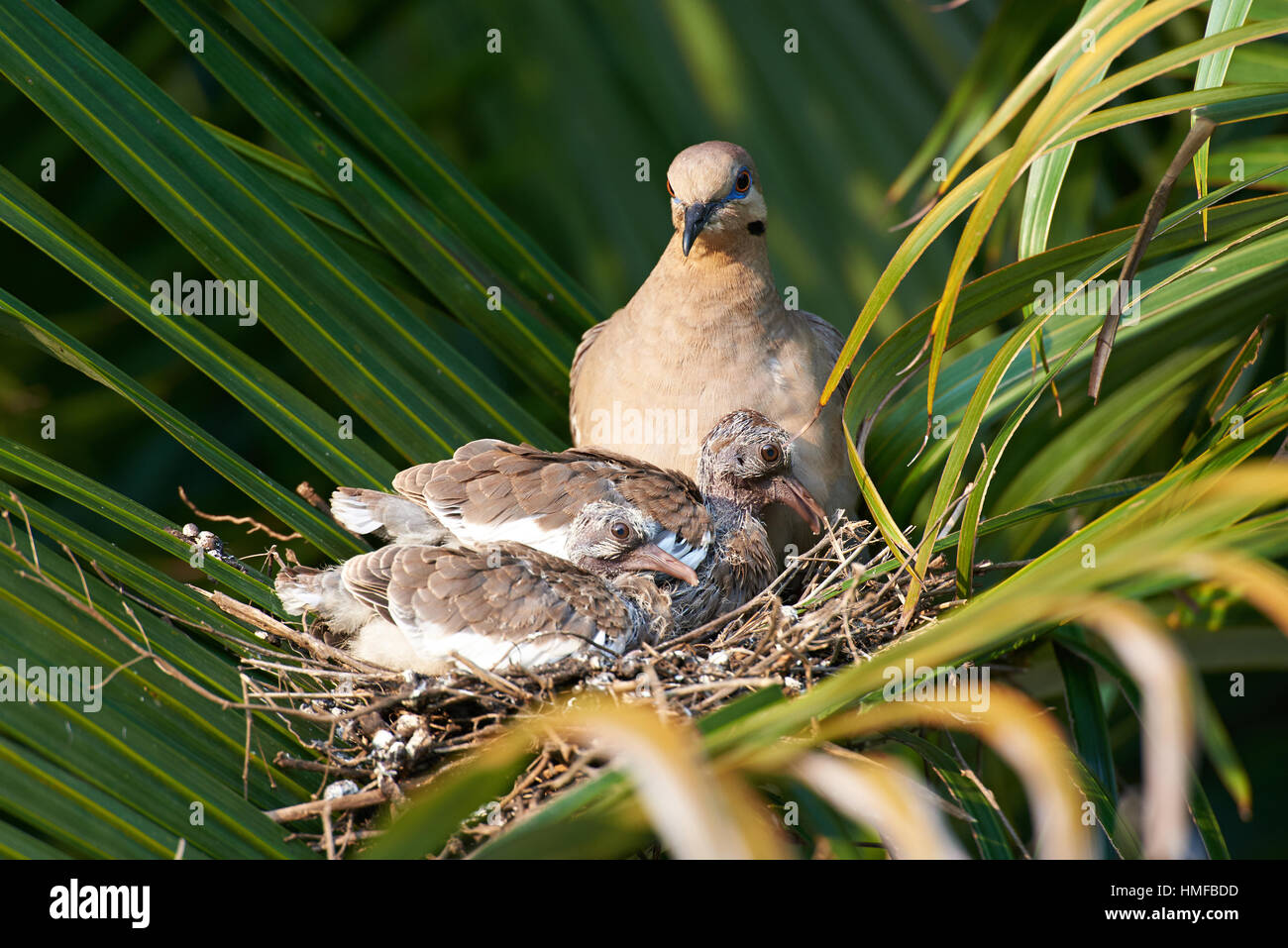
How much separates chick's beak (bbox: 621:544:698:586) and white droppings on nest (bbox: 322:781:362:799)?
99 centimetres

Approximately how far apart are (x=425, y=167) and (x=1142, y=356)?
1.90 meters

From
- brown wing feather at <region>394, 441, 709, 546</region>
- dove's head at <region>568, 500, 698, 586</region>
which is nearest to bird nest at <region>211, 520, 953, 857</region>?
dove's head at <region>568, 500, 698, 586</region>

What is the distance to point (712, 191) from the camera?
10.2 feet

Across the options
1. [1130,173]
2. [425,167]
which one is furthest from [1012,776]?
[425,167]

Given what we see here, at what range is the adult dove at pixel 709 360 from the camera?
10.7 ft

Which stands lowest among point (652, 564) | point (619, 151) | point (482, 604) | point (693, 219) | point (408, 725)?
point (408, 725)

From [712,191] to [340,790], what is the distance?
6.23ft

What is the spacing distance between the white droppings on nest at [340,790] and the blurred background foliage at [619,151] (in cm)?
135

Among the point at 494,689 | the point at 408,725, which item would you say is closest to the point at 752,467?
the point at 494,689

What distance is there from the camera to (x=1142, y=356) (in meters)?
2.65

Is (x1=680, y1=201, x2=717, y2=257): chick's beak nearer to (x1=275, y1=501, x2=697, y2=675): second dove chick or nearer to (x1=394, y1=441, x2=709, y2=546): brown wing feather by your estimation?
(x1=394, y1=441, x2=709, y2=546): brown wing feather

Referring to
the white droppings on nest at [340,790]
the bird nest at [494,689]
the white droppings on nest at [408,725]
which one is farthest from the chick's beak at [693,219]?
the white droppings on nest at [340,790]

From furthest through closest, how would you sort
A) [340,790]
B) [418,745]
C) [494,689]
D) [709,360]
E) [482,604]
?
[709,360], [482,604], [494,689], [418,745], [340,790]

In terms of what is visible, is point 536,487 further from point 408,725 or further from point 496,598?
point 408,725
